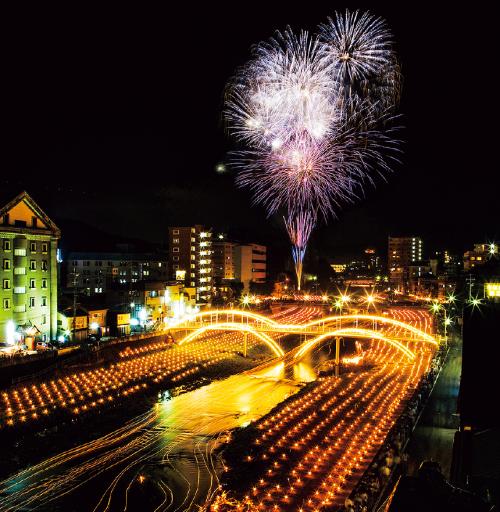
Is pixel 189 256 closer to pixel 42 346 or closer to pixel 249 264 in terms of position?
pixel 249 264

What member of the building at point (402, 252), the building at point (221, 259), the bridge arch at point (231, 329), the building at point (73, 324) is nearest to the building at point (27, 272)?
the building at point (73, 324)

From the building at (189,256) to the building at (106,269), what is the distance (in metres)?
1.92

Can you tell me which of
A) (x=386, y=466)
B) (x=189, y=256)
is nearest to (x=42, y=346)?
(x=386, y=466)

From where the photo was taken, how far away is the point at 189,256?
5931 cm

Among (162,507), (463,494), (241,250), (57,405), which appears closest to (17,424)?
(57,405)

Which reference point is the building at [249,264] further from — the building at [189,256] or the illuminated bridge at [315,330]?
the illuminated bridge at [315,330]

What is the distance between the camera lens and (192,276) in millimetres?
59344

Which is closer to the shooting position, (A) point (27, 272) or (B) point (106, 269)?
(A) point (27, 272)

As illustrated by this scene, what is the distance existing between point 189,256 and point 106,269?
9712mm

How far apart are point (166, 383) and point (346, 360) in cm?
1340

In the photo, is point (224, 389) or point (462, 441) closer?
point (462, 441)

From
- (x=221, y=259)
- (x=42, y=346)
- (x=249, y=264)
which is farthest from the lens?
(x=249, y=264)

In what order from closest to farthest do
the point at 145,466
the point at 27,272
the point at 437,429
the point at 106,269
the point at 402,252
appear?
Result: 1. the point at 437,429
2. the point at 145,466
3. the point at 27,272
4. the point at 106,269
5. the point at 402,252

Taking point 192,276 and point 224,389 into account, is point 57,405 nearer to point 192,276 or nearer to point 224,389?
point 224,389
